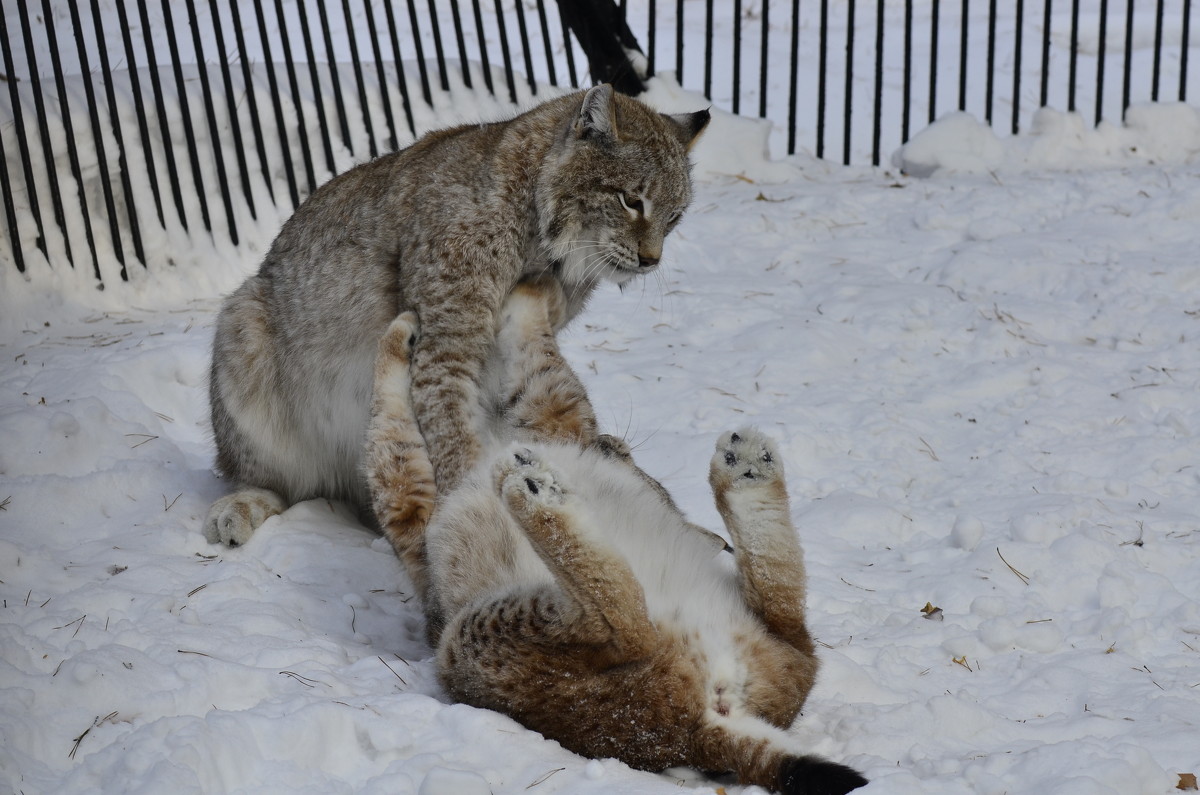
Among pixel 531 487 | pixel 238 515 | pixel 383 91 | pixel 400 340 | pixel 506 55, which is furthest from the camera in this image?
pixel 506 55

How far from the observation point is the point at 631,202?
4.35m

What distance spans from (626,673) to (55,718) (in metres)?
1.35

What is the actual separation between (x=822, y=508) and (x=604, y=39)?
528 centimetres

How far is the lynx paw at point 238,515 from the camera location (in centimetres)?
418

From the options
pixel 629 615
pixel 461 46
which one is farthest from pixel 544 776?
pixel 461 46

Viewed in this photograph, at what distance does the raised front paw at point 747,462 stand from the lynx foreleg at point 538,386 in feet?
3.15

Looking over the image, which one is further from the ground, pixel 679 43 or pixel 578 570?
pixel 679 43

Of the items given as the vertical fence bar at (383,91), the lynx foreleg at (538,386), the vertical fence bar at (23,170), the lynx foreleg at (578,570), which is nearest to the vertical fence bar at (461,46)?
the vertical fence bar at (383,91)

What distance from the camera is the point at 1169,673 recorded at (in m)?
3.44

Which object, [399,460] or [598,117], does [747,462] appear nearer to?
[399,460]

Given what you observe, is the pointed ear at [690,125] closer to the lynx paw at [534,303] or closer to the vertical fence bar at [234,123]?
the lynx paw at [534,303]

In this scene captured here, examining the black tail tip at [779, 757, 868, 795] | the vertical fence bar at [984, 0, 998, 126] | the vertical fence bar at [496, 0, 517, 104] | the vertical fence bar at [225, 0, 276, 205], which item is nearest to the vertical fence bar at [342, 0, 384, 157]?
the vertical fence bar at [225, 0, 276, 205]

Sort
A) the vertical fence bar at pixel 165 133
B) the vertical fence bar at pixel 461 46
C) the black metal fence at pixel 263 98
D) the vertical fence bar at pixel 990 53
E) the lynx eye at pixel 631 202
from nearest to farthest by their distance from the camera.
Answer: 1. the lynx eye at pixel 631 202
2. the black metal fence at pixel 263 98
3. the vertical fence bar at pixel 165 133
4. the vertical fence bar at pixel 461 46
5. the vertical fence bar at pixel 990 53

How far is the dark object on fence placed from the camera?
28.8ft
